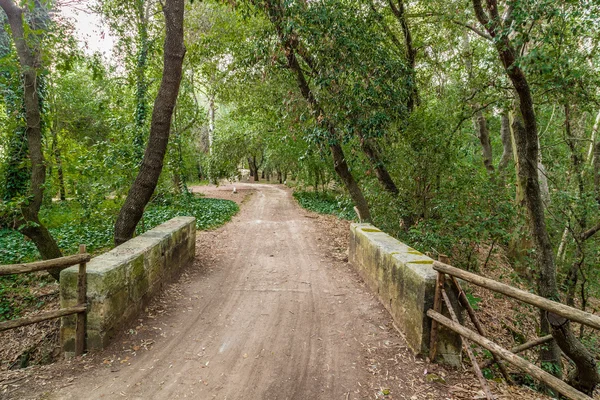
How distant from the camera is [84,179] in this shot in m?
7.55

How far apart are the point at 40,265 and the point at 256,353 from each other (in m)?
2.48

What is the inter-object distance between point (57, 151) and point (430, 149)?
26.6ft

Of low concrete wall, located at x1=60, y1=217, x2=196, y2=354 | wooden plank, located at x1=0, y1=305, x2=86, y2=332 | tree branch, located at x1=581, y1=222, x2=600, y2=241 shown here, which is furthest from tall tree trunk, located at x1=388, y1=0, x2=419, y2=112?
wooden plank, located at x1=0, y1=305, x2=86, y2=332

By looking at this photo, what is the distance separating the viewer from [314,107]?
26.5 ft

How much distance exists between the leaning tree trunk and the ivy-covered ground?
232 centimetres

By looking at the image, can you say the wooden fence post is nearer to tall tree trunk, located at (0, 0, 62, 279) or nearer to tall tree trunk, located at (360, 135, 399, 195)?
tall tree trunk, located at (360, 135, 399, 195)

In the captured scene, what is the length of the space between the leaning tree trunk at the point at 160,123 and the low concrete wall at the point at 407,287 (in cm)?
412

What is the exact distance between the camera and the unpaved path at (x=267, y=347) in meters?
3.22

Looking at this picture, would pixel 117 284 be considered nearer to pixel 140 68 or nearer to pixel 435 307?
pixel 435 307

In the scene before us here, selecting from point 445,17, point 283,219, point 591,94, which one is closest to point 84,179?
point 283,219

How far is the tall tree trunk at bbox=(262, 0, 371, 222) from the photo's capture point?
713 centimetres

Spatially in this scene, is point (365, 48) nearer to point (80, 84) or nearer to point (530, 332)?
point (530, 332)

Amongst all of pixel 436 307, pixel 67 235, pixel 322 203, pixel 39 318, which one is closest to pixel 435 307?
pixel 436 307

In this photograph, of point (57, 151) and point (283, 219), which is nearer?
point (57, 151)
